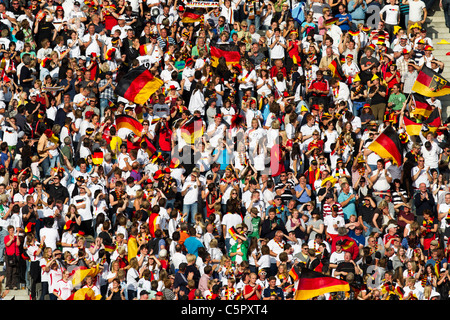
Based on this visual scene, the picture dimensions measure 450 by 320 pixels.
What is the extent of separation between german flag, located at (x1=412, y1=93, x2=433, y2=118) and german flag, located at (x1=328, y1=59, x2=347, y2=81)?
173cm

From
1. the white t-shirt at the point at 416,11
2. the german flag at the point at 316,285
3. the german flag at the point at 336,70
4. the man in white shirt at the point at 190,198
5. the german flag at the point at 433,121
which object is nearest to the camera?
the german flag at the point at 316,285

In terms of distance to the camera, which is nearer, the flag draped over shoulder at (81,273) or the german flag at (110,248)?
the flag draped over shoulder at (81,273)

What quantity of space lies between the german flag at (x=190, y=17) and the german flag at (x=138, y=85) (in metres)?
2.49

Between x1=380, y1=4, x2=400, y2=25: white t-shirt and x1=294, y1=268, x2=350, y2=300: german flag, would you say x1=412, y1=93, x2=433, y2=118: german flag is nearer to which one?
x1=380, y1=4, x2=400, y2=25: white t-shirt

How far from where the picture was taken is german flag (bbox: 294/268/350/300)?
2694 centimetres

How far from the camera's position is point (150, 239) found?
28391mm

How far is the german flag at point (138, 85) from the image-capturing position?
3120cm

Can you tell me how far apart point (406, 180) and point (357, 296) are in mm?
3710

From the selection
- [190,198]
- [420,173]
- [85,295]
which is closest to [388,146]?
[420,173]

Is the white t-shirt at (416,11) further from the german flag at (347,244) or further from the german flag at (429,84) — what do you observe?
the german flag at (347,244)

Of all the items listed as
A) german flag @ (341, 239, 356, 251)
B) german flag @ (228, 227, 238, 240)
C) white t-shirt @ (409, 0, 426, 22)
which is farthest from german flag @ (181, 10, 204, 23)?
german flag @ (341, 239, 356, 251)

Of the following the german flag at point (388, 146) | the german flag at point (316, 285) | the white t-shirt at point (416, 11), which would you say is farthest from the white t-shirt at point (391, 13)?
the german flag at point (316, 285)

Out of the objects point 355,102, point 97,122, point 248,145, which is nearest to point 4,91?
point 97,122
